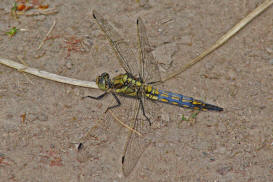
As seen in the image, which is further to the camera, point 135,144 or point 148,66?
point 148,66

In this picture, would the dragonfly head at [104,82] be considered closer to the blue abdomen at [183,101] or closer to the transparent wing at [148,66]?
the transparent wing at [148,66]

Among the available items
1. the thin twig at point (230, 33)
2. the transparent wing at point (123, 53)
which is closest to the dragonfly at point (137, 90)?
the transparent wing at point (123, 53)

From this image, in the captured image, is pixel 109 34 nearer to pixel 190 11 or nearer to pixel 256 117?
Answer: pixel 190 11

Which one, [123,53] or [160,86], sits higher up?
[123,53]

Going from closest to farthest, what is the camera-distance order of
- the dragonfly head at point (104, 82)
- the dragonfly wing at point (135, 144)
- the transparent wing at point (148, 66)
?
the dragonfly wing at point (135, 144) → the dragonfly head at point (104, 82) → the transparent wing at point (148, 66)

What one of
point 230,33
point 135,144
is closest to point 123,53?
point 135,144

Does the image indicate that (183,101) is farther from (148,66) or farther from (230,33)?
(230,33)

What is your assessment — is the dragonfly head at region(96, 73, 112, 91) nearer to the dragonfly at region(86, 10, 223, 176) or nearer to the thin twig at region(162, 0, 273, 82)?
the dragonfly at region(86, 10, 223, 176)

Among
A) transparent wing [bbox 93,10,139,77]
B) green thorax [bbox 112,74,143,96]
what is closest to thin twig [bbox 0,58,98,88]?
green thorax [bbox 112,74,143,96]
